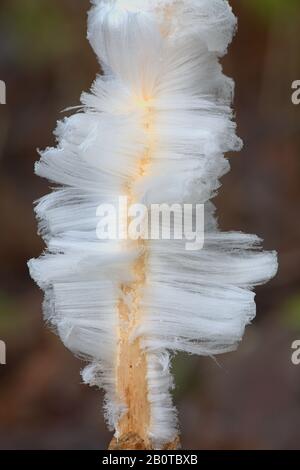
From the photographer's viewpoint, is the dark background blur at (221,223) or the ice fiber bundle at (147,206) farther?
the dark background blur at (221,223)

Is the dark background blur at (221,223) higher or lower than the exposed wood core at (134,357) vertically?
higher

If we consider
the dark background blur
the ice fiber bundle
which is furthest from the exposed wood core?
the dark background blur

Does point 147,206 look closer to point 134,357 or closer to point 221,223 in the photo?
point 134,357

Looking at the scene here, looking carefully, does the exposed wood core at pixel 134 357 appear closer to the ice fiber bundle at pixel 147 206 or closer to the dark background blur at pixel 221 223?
the ice fiber bundle at pixel 147 206

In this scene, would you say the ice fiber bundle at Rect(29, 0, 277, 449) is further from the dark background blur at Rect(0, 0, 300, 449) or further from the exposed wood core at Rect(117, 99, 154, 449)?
the dark background blur at Rect(0, 0, 300, 449)

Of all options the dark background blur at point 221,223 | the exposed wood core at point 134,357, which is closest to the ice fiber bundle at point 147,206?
the exposed wood core at point 134,357

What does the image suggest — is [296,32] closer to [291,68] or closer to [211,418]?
[291,68]
